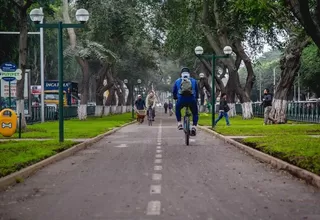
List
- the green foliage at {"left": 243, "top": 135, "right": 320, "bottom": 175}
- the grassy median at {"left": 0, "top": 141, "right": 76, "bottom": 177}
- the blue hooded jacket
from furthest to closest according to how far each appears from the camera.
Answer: the blue hooded jacket < the grassy median at {"left": 0, "top": 141, "right": 76, "bottom": 177} < the green foliage at {"left": 243, "top": 135, "right": 320, "bottom": 175}

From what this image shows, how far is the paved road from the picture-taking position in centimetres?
641

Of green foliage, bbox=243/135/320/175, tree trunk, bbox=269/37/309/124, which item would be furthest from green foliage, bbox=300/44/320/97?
green foliage, bbox=243/135/320/175

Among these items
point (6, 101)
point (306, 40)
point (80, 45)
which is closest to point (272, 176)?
point (306, 40)

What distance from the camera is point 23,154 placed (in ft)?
40.7

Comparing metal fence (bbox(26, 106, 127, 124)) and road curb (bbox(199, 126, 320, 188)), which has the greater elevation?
metal fence (bbox(26, 106, 127, 124))

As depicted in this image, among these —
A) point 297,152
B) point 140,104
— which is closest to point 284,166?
point 297,152

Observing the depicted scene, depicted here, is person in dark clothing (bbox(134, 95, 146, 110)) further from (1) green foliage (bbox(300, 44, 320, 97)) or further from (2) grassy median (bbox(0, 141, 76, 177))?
(1) green foliage (bbox(300, 44, 320, 97))

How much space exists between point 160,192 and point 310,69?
168 ft

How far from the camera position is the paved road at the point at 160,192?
6410 millimetres

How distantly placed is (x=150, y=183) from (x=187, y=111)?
7423mm

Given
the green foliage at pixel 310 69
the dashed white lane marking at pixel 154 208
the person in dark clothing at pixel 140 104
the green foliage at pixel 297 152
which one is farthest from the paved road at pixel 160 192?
the green foliage at pixel 310 69

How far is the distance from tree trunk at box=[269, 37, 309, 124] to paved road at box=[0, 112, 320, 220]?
14739 millimetres

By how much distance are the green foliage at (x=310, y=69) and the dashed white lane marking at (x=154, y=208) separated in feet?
162

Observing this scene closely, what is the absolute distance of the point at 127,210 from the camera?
21.5ft
